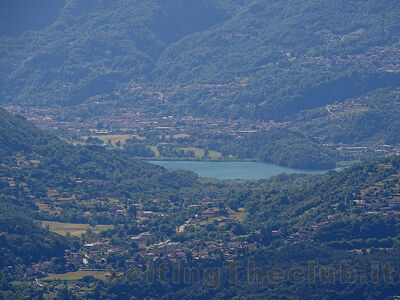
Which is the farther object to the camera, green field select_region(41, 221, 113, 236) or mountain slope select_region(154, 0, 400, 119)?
mountain slope select_region(154, 0, 400, 119)

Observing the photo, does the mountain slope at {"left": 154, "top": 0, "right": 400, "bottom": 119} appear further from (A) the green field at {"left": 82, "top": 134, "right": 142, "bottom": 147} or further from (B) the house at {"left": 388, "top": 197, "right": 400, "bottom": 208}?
(B) the house at {"left": 388, "top": 197, "right": 400, "bottom": 208}

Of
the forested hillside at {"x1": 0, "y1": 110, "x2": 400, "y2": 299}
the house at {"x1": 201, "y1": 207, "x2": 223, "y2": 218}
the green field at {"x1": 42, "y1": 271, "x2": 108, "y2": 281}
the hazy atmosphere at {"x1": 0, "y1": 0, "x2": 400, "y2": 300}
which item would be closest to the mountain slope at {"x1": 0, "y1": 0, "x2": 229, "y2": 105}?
the hazy atmosphere at {"x1": 0, "y1": 0, "x2": 400, "y2": 300}

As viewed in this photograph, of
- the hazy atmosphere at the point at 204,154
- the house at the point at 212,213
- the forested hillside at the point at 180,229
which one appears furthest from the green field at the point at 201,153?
the house at the point at 212,213

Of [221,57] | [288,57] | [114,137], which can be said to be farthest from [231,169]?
[221,57]

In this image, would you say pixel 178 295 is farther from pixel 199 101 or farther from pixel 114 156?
pixel 199 101

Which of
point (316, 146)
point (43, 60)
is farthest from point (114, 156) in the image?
point (43, 60)
